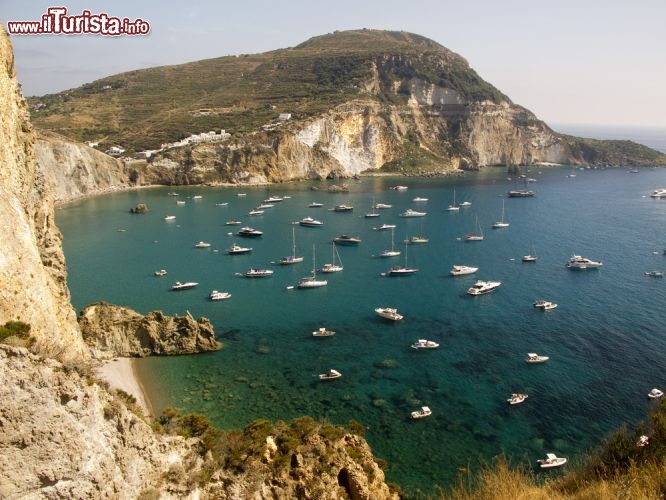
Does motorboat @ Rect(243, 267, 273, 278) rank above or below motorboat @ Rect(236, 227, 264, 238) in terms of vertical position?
below

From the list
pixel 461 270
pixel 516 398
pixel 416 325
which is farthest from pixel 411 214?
pixel 516 398

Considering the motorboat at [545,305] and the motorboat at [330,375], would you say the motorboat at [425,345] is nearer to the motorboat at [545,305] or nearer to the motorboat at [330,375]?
the motorboat at [330,375]

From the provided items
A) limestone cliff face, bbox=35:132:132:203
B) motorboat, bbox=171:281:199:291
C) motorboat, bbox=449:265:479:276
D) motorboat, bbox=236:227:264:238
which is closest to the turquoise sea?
motorboat, bbox=449:265:479:276

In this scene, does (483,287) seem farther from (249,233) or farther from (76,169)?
(76,169)

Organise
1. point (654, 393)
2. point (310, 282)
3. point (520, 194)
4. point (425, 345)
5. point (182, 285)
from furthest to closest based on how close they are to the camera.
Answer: point (520, 194) → point (310, 282) → point (182, 285) → point (425, 345) → point (654, 393)

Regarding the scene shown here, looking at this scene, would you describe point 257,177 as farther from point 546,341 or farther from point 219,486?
point 219,486

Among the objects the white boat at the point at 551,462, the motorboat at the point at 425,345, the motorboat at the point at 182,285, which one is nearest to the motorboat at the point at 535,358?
the motorboat at the point at 425,345

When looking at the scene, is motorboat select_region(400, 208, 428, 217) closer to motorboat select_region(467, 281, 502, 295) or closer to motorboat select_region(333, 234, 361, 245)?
motorboat select_region(333, 234, 361, 245)

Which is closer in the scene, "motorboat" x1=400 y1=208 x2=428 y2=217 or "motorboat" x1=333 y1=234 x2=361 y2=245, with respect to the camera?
"motorboat" x1=333 y1=234 x2=361 y2=245
